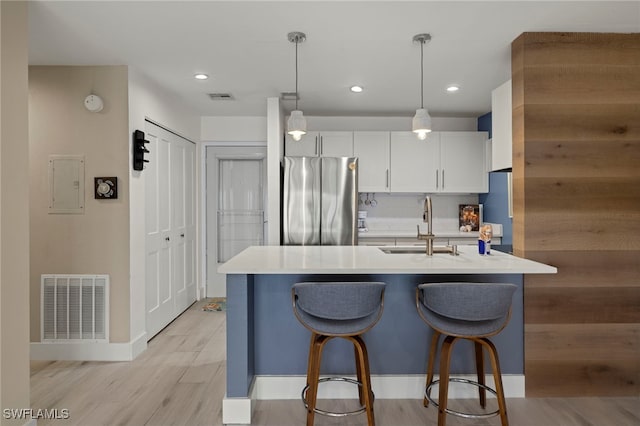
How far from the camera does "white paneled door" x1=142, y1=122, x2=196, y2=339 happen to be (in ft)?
12.5

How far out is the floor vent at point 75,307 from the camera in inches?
130

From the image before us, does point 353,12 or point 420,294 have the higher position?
point 353,12

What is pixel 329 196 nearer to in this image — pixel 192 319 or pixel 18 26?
pixel 192 319

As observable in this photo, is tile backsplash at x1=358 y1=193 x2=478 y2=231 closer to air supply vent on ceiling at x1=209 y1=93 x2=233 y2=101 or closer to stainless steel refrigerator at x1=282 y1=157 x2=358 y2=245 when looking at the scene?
stainless steel refrigerator at x1=282 y1=157 x2=358 y2=245

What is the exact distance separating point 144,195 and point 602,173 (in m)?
3.43

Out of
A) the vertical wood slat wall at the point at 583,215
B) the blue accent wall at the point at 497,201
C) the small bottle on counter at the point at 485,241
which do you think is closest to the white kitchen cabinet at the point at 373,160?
the blue accent wall at the point at 497,201

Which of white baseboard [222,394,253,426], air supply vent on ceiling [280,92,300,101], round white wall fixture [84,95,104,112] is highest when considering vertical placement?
air supply vent on ceiling [280,92,300,101]

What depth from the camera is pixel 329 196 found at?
4.47 m

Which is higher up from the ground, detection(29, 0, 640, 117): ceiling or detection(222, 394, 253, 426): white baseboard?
detection(29, 0, 640, 117): ceiling

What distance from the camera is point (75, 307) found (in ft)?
10.9

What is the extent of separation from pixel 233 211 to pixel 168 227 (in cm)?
126

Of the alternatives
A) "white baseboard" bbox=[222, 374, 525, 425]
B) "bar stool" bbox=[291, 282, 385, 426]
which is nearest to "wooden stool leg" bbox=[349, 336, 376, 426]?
"bar stool" bbox=[291, 282, 385, 426]

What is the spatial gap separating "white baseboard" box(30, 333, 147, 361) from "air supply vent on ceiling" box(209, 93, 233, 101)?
2.46m

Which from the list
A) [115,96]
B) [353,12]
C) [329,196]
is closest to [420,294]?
[353,12]
